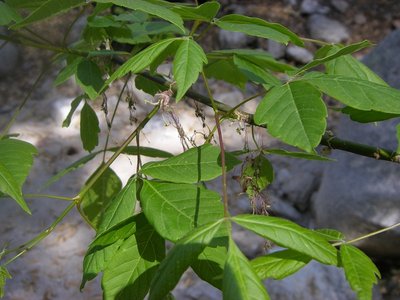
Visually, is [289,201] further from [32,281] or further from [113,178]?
[113,178]

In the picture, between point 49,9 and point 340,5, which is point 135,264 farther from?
point 340,5

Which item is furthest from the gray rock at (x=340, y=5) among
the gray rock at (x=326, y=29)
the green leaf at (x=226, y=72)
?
the green leaf at (x=226, y=72)

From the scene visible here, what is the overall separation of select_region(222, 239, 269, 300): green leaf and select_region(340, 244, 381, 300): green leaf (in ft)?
0.54

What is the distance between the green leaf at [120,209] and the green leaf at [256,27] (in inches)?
10.4

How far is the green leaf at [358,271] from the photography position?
2.25 feet

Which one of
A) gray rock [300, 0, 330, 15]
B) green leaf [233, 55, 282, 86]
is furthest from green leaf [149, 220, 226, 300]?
gray rock [300, 0, 330, 15]

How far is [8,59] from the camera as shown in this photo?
4238 mm

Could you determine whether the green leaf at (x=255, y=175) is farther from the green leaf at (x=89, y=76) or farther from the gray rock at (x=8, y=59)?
the gray rock at (x=8, y=59)

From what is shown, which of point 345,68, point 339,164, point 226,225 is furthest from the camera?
point 339,164

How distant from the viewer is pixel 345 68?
102 centimetres

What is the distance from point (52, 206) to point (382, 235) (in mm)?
1747

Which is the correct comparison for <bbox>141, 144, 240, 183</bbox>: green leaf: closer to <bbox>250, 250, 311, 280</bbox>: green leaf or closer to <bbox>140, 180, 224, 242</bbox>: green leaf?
<bbox>140, 180, 224, 242</bbox>: green leaf

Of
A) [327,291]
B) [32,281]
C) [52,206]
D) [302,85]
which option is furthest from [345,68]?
[52,206]

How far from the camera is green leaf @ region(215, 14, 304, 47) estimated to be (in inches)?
31.7
